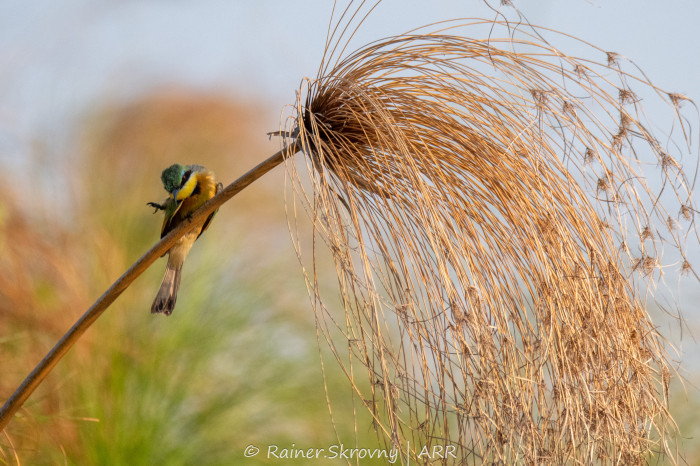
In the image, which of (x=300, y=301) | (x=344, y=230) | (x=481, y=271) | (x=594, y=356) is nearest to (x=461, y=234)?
(x=481, y=271)

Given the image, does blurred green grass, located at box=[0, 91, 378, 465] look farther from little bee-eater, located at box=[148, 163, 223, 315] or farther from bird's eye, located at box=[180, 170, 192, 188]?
bird's eye, located at box=[180, 170, 192, 188]

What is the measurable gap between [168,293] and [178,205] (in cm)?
23

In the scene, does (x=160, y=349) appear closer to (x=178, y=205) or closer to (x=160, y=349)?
(x=160, y=349)

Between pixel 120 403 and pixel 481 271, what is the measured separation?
1.95 m

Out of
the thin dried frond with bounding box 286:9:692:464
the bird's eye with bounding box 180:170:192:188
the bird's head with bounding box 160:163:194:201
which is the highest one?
the bird's eye with bounding box 180:170:192:188

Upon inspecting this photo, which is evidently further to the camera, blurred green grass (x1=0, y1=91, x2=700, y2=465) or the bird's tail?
blurred green grass (x1=0, y1=91, x2=700, y2=465)

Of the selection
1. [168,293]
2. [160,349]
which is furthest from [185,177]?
[160,349]

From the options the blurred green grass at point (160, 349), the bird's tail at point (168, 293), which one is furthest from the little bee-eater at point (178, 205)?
the blurred green grass at point (160, 349)

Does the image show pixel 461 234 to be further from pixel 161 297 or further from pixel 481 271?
pixel 161 297

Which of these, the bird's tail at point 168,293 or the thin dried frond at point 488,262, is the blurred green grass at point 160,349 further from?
the thin dried frond at point 488,262

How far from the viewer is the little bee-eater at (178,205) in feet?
5.50

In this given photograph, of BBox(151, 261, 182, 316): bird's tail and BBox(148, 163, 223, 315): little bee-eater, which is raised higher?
BBox(148, 163, 223, 315): little bee-eater

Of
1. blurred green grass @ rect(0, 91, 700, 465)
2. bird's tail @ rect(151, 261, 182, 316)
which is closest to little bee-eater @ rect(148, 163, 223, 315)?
bird's tail @ rect(151, 261, 182, 316)

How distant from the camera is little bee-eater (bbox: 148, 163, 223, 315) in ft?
5.50
